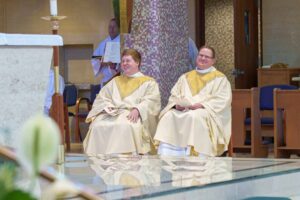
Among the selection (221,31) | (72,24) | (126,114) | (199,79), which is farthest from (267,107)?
(72,24)

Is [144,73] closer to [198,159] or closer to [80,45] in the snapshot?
[198,159]

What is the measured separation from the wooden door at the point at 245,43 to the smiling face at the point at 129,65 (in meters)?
3.75

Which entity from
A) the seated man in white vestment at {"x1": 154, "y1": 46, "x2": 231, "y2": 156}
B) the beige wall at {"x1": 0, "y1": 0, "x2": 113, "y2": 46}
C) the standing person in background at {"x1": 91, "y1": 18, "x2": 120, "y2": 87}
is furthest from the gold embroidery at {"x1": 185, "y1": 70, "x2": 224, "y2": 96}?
the beige wall at {"x1": 0, "y1": 0, "x2": 113, "y2": 46}

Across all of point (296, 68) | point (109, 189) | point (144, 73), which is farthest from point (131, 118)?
point (296, 68)

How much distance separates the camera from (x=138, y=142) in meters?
7.52

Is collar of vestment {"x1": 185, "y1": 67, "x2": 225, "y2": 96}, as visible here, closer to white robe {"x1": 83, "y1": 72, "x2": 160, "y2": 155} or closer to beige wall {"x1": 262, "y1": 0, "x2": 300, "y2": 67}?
white robe {"x1": 83, "y1": 72, "x2": 160, "y2": 155}

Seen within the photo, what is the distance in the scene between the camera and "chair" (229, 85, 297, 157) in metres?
8.47

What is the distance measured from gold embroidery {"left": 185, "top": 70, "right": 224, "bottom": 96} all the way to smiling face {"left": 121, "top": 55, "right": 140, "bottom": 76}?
57 cm

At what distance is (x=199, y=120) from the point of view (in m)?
7.44

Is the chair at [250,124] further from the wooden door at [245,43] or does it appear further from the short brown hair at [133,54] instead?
the wooden door at [245,43]

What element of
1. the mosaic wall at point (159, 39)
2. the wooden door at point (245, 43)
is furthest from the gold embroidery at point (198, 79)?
the wooden door at point (245, 43)

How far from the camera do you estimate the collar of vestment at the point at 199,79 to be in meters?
7.92

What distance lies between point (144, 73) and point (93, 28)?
17.4ft

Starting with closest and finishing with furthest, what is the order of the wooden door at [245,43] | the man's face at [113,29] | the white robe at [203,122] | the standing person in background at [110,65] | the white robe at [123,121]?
1. the white robe at [203,122]
2. the white robe at [123,121]
3. the standing person in background at [110,65]
4. the man's face at [113,29]
5. the wooden door at [245,43]
